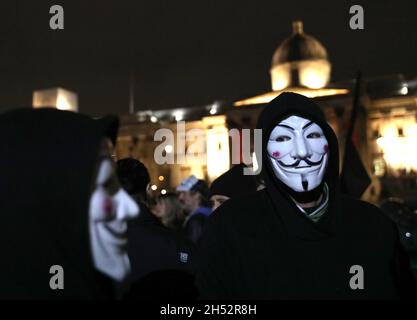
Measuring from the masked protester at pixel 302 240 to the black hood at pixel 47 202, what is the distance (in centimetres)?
131

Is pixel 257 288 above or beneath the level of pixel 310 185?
beneath

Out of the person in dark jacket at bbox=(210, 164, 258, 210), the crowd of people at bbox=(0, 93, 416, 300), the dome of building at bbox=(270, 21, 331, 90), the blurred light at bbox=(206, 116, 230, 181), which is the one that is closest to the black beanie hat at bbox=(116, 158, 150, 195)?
the crowd of people at bbox=(0, 93, 416, 300)

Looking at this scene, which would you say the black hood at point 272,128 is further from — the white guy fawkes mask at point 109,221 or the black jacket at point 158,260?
the white guy fawkes mask at point 109,221

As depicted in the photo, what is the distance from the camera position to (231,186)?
5.10 m

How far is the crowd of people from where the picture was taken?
141 centimetres

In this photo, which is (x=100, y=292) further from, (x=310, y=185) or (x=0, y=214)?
(x=310, y=185)

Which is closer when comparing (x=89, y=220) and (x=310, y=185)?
(x=89, y=220)

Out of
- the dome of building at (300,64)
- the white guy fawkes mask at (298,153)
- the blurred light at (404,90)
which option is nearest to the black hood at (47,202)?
the white guy fawkes mask at (298,153)

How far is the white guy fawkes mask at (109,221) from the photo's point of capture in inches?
55.8
